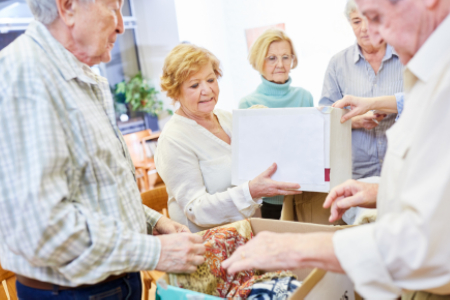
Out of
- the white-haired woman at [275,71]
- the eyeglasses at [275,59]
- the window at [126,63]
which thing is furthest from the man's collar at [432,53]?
the window at [126,63]

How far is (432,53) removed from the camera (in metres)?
0.66

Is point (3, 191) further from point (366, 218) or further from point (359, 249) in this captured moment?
point (366, 218)

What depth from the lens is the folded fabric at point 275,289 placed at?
95cm

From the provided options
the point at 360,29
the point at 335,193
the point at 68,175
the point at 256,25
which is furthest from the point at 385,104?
the point at 256,25

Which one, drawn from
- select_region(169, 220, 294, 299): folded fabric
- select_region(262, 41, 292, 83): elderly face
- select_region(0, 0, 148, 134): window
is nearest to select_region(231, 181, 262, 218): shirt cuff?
select_region(169, 220, 294, 299): folded fabric

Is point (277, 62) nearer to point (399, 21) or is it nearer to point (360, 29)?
point (360, 29)

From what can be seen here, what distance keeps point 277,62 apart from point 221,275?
1.70 meters

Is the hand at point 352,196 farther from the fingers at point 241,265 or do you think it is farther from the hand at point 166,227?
the hand at point 166,227

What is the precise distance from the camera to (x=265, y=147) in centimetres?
135

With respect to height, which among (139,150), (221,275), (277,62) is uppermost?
(277,62)

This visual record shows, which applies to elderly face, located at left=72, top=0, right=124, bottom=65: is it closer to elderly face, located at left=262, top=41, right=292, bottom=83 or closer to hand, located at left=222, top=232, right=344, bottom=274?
hand, located at left=222, top=232, right=344, bottom=274

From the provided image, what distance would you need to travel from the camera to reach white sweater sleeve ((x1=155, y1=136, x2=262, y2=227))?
1.46 m

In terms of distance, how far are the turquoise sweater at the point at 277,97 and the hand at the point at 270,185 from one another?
103 cm

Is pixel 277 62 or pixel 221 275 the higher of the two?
pixel 277 62
